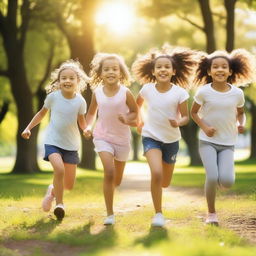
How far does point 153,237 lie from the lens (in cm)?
664

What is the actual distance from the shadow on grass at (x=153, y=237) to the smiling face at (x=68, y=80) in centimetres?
251

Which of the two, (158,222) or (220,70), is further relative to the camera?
(220,70)

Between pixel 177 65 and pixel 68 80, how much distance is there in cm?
152

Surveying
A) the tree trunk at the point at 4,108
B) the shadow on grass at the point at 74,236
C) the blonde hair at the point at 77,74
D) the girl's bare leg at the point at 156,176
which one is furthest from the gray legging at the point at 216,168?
the tree trunk at the point at 4,108

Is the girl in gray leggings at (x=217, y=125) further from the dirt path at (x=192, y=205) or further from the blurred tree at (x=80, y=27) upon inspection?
the blurred tree at (x=80, y=27)

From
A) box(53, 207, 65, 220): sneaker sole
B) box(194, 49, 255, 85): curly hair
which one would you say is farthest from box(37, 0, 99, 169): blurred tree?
box(53, 207, 65, 220): sneaker sole

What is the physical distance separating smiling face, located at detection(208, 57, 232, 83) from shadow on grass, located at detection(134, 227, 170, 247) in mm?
2090

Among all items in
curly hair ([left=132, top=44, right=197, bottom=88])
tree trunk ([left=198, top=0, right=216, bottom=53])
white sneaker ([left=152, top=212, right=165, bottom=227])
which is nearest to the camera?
white sneaker ([left=152, top=212, right=165, bottom=227])

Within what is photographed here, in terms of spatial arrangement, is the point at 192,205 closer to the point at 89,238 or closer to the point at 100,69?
the point at 100,69

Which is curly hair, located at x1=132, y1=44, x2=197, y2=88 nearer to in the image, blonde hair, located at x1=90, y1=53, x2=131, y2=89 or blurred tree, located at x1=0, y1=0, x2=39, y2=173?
blonde hair, located at x1=90, y1=53, x2=131, y2=89

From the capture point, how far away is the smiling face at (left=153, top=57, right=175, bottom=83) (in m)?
8.03

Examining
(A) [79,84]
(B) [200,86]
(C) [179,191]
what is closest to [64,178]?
(A) [79,84]

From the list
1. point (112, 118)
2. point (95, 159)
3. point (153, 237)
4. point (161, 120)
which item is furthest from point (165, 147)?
point (95, 159)

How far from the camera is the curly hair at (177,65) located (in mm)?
8453
